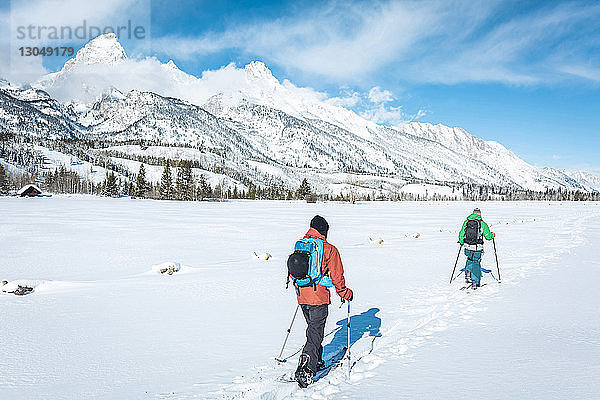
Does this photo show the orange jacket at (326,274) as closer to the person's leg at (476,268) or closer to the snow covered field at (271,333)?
the snow covered field at (271,333)

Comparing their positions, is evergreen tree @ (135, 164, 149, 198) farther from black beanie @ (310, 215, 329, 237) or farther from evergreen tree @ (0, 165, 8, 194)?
black beanie @ (310, 215, 329, 237)

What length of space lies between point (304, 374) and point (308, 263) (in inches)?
69.1

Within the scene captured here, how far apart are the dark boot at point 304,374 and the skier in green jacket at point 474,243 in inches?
344

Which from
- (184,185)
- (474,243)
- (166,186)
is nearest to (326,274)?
(474,243)

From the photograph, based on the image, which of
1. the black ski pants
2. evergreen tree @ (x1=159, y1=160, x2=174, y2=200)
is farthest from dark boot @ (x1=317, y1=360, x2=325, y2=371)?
evergreen tree @ (x1=159, y1=160, x2=174, y2=200)

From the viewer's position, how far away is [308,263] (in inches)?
236

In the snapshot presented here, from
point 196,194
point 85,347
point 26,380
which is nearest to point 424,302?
point 85,347

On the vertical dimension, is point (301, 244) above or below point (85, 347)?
above

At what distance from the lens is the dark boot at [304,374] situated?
5926 millimetres

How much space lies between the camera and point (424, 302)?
11.1 meters

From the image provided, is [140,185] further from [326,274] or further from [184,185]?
[326,274]

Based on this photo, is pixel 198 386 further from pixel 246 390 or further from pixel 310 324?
pixel 310 324

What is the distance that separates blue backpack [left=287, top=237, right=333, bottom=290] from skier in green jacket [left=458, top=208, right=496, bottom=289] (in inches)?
337

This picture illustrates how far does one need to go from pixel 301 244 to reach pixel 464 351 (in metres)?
3.95
